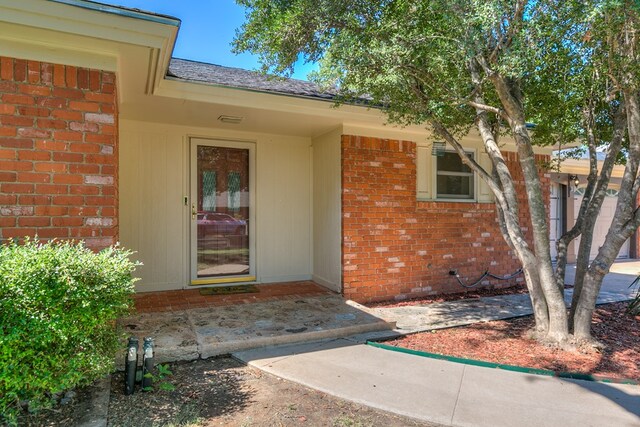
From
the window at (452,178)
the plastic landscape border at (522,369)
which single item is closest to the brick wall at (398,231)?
the window at (452,178)

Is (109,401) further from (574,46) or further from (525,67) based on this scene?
(574,46)

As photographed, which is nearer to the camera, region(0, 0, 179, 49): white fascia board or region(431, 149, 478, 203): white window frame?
region(0, 0, 179, 49): white fascia board

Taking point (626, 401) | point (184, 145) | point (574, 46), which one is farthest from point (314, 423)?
point (184, 145)

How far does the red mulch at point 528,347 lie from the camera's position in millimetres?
3723

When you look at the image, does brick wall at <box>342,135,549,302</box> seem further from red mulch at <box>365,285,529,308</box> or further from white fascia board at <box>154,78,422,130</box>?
white fascia board at <box>154,78,422,130</box>

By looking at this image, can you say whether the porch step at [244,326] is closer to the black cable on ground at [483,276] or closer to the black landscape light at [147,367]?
the black landscape light at [147,367]

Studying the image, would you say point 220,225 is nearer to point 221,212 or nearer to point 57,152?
point 221,212

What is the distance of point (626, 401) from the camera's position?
302 cm

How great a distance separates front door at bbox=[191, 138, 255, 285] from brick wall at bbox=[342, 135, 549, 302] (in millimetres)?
1776

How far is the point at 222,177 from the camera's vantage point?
642 cm

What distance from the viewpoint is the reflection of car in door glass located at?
629cm

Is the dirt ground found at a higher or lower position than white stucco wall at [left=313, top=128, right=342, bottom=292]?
lower

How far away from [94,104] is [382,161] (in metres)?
4.07

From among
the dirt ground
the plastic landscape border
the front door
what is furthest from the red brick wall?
the plastic landscape border
